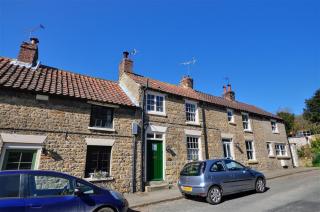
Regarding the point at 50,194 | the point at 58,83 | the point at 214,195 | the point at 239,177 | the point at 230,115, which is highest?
the point at 58,83

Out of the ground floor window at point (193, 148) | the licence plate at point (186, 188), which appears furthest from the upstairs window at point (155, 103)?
the licence plate at point (186, 188)

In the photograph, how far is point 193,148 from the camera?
14.3m

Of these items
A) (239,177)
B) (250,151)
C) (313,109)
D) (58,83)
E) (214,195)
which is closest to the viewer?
(214,195)

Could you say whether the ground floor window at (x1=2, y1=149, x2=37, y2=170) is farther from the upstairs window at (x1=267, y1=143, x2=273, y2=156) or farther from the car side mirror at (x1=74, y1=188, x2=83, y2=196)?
the upstairs window at (x1=267, y1=143, x2=273, y2=156)

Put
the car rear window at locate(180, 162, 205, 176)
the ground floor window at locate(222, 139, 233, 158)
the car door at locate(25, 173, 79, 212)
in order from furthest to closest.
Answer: the ground floor window at locate(222, 139, 233, 158)
the car rear window at locate(180, 162, 205, 176)
the car door at locate(25, 173, 79, 212)

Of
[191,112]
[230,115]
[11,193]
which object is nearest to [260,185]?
[191,112]

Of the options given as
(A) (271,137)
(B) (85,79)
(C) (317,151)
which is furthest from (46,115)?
(C) (317,151)

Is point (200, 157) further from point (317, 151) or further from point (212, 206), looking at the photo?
point (317, 151)

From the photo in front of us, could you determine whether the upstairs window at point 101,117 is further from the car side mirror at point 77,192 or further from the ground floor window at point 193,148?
the car side mirror at point 77,192

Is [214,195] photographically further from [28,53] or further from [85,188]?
[28,53]

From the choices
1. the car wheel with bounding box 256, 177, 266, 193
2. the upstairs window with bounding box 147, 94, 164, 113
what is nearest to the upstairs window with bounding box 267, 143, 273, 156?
the car wheel with bounding box 256, 177, 266, 193

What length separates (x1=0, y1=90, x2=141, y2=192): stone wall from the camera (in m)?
8.87

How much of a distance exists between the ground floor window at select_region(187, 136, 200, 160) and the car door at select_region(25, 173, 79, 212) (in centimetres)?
956

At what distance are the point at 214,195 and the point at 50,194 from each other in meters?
5.79
